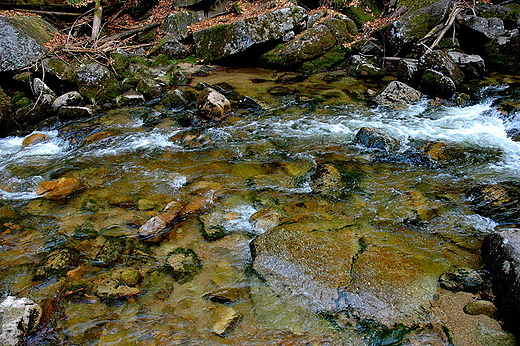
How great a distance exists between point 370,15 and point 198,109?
33.7 ft

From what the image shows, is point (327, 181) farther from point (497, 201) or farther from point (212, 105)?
point (212, 105)

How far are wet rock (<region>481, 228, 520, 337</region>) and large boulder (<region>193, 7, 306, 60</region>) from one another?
1110 cm

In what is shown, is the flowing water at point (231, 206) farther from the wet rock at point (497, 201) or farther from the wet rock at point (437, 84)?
the wet rock at point (437, 84)

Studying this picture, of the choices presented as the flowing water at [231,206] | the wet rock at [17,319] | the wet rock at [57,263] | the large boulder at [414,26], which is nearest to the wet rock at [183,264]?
the flowing water at [231,206]

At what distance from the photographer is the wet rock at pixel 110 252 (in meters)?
4.16

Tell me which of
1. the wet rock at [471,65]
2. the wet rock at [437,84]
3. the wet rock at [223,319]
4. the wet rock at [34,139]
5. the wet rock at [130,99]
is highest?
the wet rock at [471,65]

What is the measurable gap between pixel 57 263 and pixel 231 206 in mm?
2444

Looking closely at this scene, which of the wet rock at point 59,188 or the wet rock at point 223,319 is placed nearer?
the wet rock at point 223,319

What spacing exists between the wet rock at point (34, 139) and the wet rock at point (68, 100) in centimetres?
142

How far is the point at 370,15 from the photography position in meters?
14.6

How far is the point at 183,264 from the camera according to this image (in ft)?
13.4

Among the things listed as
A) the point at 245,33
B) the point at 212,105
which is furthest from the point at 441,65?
the point at 245,33

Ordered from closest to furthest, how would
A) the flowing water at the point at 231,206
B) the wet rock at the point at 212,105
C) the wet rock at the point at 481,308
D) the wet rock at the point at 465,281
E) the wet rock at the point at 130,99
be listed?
the wet rock at the point at 481,308 < the flowing water at the point at 231,206 < the wet rock at the point at 465,281 < the wet rock at the point at 212,105 < the wet rock at the point at 130,99

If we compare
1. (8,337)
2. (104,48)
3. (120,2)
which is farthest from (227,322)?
(120,2)
